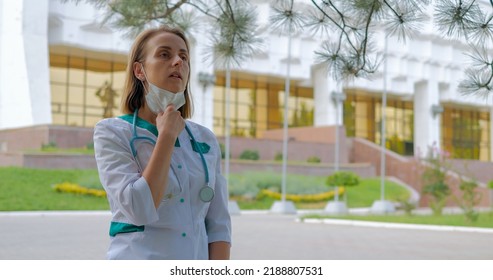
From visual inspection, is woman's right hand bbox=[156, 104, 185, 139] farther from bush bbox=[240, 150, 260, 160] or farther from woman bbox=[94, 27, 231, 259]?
bush bbox=[240, 150, 260, 160]

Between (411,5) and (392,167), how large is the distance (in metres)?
31.3

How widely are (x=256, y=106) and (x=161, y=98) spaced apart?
3963 centimetres

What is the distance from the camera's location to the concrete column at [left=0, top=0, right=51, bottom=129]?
26812 mm

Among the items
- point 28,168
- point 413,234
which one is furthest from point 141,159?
point 28,168

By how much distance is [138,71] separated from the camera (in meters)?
2.07

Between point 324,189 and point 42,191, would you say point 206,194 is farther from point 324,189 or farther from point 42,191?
point 324,189

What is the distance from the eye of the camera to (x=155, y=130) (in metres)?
2.01

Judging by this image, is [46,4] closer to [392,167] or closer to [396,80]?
[392,167]

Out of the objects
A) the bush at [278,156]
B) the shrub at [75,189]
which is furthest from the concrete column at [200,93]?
the shrub at [75,189]

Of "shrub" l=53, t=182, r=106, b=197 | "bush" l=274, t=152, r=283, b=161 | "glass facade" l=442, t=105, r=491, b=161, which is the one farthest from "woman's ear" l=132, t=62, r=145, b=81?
"glass facade" l=442, t=105, r=491, b=161

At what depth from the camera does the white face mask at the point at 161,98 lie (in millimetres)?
1953

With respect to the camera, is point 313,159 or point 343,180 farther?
point 313,159

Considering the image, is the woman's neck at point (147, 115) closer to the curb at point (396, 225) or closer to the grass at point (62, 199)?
the curb at point (396, 225)

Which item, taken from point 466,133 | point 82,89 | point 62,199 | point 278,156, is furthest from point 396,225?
point 466,133
